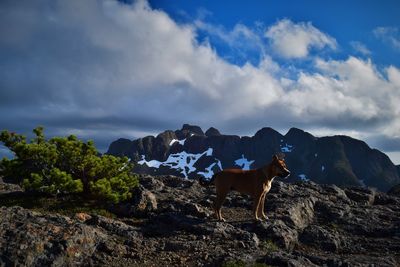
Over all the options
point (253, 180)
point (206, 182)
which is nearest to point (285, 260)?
point (253, 180)

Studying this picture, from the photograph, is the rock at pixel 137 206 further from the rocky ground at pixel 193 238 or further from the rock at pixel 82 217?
the rock at pixel 82 217

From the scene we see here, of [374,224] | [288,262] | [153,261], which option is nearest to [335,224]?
[374,224]

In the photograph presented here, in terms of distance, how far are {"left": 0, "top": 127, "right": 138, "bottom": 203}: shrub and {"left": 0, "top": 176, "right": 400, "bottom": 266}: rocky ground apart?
5.58 ft

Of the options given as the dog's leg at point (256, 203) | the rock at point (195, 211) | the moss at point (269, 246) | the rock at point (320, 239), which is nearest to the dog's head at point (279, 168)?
the dog's leg at point (256, 203)

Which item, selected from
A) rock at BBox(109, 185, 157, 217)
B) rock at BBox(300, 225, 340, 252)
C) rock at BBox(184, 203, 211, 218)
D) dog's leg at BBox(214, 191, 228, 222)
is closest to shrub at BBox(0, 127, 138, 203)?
rock at BBox(109, 185, 157, 217)

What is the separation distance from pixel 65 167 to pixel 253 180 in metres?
13.3

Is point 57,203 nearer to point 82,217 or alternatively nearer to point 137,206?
point 137,206

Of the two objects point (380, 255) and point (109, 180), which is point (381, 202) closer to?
point (380, 255)

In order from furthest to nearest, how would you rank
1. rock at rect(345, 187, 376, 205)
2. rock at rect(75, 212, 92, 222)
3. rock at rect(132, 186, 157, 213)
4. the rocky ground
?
rock at rect(345, 187, 376, 205) < rock at rect(132, 186, 157, 213) < rock at rect(75, 212, 92, 222) < the rocky ground

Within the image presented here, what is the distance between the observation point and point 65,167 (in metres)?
27.1

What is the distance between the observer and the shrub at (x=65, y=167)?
24875mm

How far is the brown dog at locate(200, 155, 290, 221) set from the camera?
67.4ft

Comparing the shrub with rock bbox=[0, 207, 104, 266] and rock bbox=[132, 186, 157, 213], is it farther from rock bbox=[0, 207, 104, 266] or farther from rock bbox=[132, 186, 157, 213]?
rock bbox=[0, 207, 104, 266]

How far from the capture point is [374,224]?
2602 centimetres
